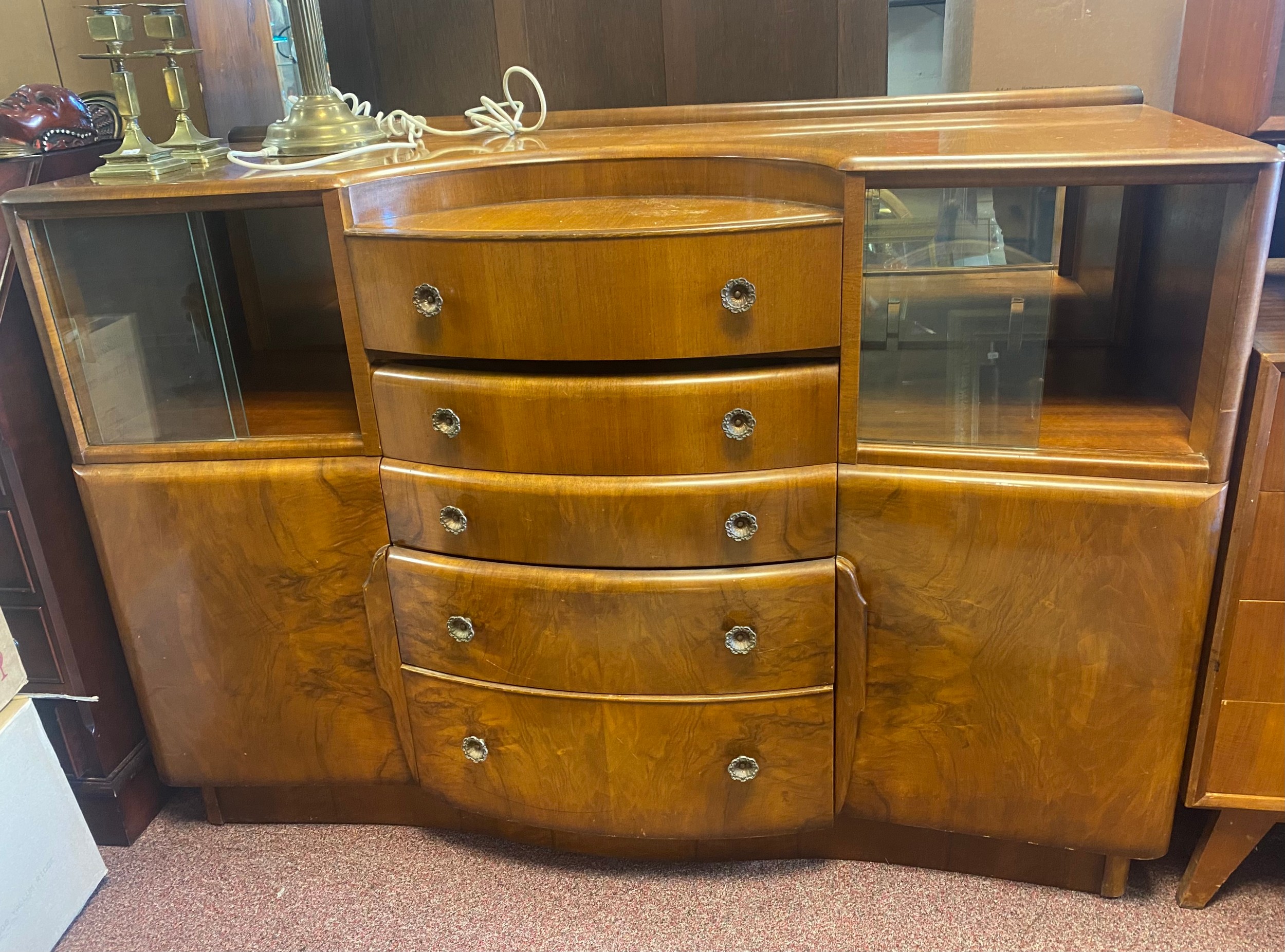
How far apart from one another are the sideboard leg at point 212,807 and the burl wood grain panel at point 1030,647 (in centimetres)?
91

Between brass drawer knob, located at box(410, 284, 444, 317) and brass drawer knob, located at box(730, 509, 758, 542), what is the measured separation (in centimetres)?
39

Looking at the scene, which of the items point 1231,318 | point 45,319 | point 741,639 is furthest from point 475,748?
point 1231,318

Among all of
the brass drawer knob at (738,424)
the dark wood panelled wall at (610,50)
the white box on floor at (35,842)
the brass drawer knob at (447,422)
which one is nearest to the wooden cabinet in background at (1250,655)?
the brass drawer knob at (738,424)

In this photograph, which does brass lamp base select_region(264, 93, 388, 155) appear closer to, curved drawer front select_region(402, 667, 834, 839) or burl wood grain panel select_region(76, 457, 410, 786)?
burl wood grain panel select_region(76, 457, 410, 786)

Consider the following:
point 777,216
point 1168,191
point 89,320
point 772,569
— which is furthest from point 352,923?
point 1168,191

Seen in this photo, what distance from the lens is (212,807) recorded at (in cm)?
143

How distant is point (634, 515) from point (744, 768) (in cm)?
35

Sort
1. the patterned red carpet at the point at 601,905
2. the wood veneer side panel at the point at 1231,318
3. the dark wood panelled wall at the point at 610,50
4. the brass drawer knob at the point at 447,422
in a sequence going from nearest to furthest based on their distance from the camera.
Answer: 1. the wood veneer side panel at the point at 1231,318
2. the brass drawer knob at the point at 447,422
3. the patterned red carpet at the point at 601,905
4. the dark wood panelled wall at the point at 610,50

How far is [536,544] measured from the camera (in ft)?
3.71

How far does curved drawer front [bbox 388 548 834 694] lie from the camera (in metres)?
1.11

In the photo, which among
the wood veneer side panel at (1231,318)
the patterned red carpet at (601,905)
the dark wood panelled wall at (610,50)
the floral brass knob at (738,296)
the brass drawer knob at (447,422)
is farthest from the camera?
the dark wood panelled wall at (610,50)

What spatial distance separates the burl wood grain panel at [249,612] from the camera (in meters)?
1.20

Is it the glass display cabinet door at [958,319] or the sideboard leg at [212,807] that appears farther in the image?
the sideboard leg at [212,807]

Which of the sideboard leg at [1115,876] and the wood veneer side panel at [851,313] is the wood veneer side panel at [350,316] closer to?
the wood veneer side panel at [851,313]
